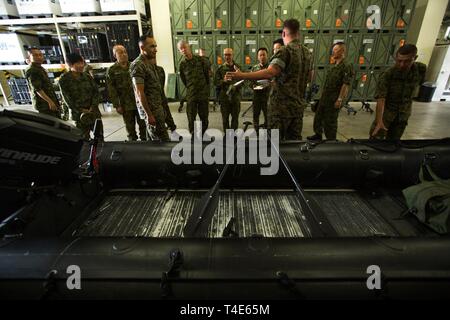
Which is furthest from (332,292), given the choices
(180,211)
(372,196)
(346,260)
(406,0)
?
(406,0)

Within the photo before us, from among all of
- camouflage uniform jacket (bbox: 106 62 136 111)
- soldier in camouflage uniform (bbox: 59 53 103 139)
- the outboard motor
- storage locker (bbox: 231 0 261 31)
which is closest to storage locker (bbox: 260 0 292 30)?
storage locker (bbox: 231 0 261 31)

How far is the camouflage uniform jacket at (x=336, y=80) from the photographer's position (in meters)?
2.77

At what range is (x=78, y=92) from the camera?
2.79m

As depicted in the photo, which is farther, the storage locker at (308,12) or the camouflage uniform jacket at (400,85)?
the storage locker at (308,12)

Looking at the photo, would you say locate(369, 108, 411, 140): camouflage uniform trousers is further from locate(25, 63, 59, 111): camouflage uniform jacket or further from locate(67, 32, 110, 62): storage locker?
locate(67, 32, 110, 62): storage locker

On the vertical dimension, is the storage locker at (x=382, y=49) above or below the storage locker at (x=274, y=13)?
below

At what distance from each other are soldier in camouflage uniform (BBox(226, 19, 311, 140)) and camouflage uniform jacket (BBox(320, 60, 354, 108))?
102cm

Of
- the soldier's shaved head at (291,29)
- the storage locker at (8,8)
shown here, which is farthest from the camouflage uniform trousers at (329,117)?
the storage locker at (8,8)

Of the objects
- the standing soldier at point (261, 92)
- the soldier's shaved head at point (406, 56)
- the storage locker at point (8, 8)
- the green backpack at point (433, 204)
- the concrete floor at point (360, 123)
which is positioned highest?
the storage locker at point (8, 8)

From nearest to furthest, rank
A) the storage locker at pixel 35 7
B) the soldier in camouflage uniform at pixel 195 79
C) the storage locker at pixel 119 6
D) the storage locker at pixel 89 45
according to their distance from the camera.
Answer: the soldier in camouflage uniform at pixel 195 79
the storage locker at pixel 119 6
the storage locker at pixel 35 7
the storage locker at pixel 89 45

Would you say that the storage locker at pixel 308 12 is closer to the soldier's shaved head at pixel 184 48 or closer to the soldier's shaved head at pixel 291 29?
the soldier's shaved head at pixel 184 48

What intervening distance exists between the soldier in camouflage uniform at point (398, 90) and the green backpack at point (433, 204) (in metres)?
1.11

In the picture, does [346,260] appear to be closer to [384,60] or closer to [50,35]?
[384,60]
